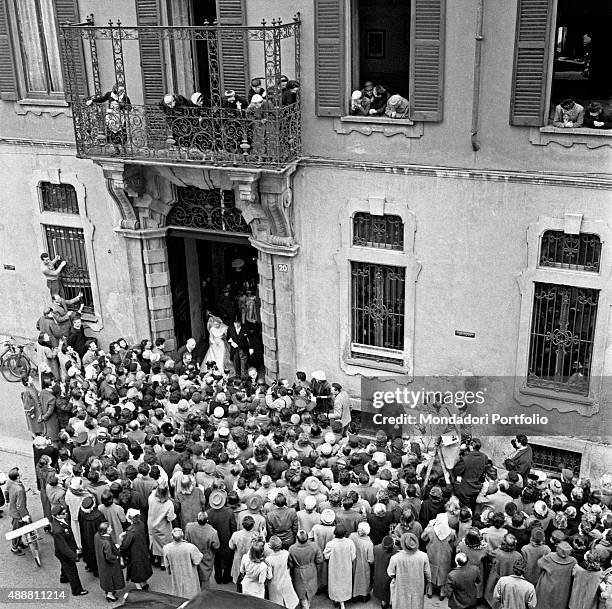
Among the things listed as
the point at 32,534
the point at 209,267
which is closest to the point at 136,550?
the point at 32,534

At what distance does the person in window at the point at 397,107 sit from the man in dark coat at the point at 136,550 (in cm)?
740

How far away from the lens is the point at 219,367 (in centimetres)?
1741

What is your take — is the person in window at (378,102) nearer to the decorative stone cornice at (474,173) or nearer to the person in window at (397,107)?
the person in window at (397,107)

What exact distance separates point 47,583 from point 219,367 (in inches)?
239

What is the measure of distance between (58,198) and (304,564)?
33.1ft

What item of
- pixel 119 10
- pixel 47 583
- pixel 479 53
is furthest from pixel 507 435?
pixel 119 10

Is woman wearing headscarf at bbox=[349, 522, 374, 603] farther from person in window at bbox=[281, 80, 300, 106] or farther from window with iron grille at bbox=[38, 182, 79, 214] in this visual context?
window with iron grille at bbox=[38, 182, 79, 214]

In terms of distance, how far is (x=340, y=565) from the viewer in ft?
36.4

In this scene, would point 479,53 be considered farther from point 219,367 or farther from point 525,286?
point 219,367

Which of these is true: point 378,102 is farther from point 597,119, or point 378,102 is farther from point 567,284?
point 567,284

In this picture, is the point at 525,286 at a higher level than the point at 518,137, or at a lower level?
lower

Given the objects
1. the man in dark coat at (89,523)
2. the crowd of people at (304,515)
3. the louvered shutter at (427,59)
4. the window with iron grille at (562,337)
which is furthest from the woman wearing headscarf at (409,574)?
the louvered shutter at (427,59)

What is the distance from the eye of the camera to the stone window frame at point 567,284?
13.2 m

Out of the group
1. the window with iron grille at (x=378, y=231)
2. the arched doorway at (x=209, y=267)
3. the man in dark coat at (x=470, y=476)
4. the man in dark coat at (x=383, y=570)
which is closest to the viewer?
the man in dark coat at (x=383, y=570)
